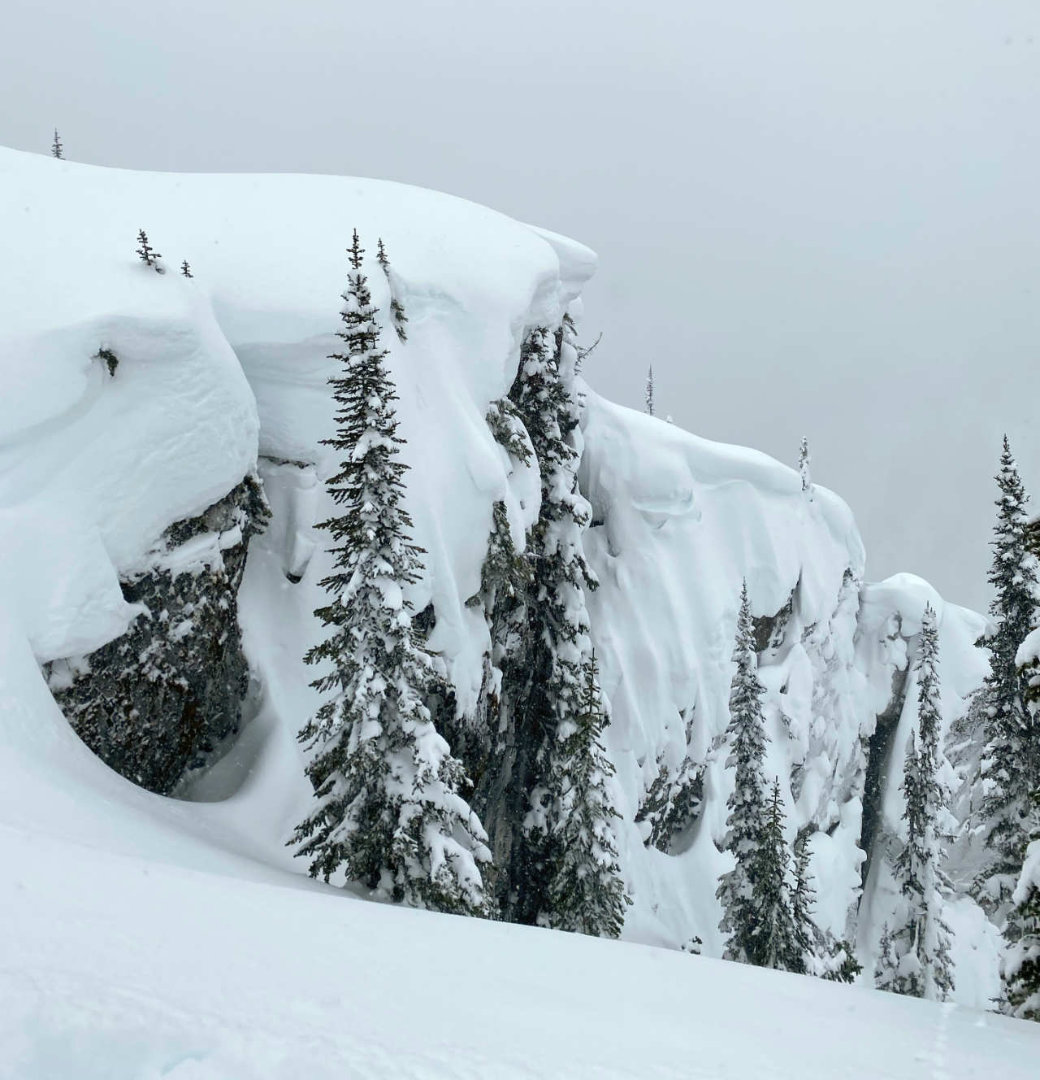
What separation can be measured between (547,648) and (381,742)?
1201cm

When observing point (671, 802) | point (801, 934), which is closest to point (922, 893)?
point (671, 802)

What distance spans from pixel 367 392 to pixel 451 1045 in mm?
11268

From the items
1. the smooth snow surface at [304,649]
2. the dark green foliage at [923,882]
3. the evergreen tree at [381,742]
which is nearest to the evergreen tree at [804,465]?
the smooth snow surface at [304,649]

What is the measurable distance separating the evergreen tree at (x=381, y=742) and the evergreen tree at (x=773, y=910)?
982 cm

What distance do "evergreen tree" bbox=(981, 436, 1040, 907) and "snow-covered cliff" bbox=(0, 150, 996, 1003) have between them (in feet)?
30.7

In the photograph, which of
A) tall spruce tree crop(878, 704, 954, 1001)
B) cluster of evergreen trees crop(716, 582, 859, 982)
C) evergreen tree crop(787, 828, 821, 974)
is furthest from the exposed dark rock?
evergreen tree crop(787, 828, 821, 974)

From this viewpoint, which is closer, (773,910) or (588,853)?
(588,853)

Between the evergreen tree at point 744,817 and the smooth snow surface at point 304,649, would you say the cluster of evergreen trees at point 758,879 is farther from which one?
the smooth snow surface at point 304,649

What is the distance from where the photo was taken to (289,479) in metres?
20.8

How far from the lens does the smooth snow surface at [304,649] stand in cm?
472

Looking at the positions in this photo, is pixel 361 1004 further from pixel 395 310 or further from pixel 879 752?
pixel 879 752

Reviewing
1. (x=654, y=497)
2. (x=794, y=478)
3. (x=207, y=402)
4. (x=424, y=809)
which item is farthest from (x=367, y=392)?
(x=794, y=478)

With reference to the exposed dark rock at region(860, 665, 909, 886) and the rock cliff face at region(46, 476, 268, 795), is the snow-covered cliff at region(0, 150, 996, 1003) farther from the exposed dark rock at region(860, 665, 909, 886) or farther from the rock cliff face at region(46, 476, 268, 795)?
the exposed dark rock at region(860, 665, 909, 886)

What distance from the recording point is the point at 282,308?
2111 centimetres
